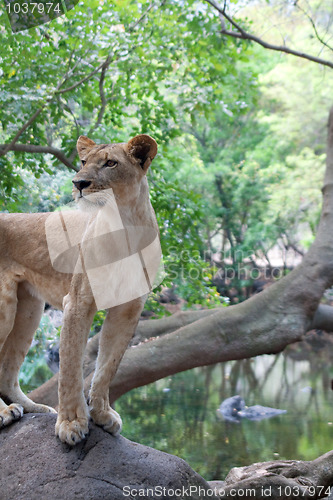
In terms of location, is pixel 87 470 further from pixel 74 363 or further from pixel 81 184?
pixel 81 184

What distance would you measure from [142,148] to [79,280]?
77cm

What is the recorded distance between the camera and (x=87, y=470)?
3.09m

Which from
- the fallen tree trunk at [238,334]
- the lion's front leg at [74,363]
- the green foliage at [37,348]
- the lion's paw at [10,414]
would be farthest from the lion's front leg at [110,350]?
the green foliage at [37,348]

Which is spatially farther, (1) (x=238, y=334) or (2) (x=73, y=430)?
(1) (x=238, y=334)

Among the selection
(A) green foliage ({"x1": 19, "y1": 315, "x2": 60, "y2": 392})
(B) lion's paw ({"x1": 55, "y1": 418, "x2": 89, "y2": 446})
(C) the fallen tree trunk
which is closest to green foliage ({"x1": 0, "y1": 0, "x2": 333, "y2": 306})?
(C) the fallen tree trunk

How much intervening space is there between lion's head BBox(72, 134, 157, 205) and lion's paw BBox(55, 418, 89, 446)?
119 centimetres

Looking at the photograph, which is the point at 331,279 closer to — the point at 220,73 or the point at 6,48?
the point at 220,73

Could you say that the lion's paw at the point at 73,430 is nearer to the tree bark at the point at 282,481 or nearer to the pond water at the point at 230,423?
the tree bark at the point at 282,481

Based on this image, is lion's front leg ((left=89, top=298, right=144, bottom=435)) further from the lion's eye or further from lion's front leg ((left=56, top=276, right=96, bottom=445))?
the lion's eye

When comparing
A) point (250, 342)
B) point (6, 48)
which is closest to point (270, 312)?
point (250, 342)

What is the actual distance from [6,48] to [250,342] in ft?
11.9

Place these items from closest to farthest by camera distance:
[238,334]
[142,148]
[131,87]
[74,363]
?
1. [142,148]
2. [74,363]
3. [238,334]
4. [131,87]

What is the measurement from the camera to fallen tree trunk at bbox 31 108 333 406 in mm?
5023

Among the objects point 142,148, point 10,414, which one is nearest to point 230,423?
point 10,414
